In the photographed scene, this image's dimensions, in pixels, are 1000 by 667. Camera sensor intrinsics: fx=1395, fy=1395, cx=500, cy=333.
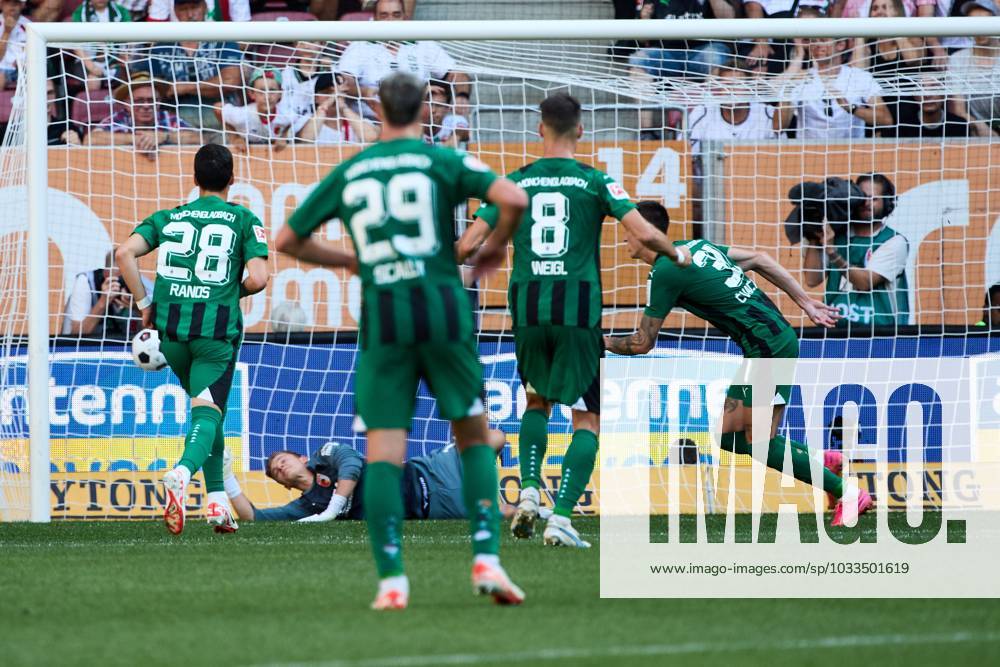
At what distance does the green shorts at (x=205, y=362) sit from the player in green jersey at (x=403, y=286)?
11.1 ft

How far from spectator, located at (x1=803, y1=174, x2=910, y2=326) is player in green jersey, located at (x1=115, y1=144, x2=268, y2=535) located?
510 centimetres

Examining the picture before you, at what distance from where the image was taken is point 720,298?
8141mm

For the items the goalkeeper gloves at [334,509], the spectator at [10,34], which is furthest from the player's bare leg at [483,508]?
the spectator at [10,34]

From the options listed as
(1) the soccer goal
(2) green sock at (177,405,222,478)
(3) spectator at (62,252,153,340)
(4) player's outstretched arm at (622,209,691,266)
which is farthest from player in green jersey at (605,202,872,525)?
(3) spectator at (62,252,153,340)

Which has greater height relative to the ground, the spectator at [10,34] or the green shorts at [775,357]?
the spectator at [10,34]

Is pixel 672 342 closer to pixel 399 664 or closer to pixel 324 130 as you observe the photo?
pixel 324 130

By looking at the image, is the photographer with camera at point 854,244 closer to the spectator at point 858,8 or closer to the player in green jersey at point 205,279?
the spectator at point 858,8

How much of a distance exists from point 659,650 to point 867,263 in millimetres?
7864

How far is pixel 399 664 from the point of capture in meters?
3.55

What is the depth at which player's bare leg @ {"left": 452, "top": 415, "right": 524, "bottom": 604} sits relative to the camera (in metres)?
4.59

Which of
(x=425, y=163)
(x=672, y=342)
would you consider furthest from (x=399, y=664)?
(x=672, y=342)

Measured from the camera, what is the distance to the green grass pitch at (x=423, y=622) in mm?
3713

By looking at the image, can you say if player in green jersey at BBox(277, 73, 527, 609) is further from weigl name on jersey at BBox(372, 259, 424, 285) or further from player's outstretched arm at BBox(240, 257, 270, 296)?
player's outstretched arm at BBox(240, 257, 270, 296)

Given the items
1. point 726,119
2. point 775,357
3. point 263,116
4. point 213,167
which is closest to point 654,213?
point 775,357
